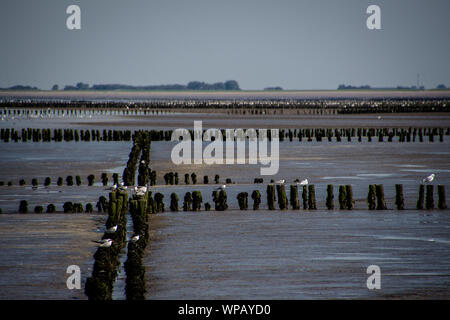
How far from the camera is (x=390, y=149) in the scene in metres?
46.3

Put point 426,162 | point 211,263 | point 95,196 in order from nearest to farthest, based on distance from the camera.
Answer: point 211,263
point 95,196
point 426,162

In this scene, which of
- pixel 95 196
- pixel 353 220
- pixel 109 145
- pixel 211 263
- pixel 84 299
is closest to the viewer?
pixel 84 299

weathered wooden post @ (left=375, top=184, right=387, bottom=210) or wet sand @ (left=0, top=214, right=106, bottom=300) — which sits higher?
weathered wooden post @ (left=375, top=184, right=387, bottom=210)

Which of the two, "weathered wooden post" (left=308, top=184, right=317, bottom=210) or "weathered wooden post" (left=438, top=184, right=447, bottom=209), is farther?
"weathered wooden post" (left=308, top=184, right=317, bottom=210)

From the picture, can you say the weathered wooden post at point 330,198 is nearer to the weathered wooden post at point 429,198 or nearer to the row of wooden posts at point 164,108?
the weathered wooden post at point 429,198

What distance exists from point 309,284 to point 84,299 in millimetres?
4009

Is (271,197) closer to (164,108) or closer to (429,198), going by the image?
(429,198)

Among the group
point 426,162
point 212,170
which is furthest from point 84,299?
point 426,162

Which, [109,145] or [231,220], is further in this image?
[109,145]

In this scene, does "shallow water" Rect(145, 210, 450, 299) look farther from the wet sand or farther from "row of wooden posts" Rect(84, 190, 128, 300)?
the wet sand

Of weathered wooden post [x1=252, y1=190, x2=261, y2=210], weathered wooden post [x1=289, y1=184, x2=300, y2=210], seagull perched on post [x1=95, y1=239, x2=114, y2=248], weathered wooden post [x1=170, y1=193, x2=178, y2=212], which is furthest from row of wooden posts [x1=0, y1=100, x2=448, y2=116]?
seagull perched on post [x1=95, y1=239, x2=114, y2=248]

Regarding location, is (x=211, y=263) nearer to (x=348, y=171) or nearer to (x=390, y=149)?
(x=348, y=171)

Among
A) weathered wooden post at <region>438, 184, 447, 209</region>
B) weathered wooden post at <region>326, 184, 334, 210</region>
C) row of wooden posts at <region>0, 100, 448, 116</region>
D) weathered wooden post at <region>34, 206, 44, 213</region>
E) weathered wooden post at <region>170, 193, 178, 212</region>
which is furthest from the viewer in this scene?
row of wooden posts at <region>0, 100, 448, 116</region>

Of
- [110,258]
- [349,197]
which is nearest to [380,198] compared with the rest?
[349,197]
